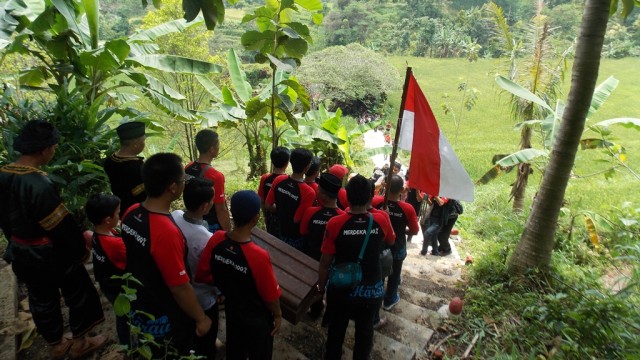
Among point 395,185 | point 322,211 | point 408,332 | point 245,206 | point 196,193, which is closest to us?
point 245,206

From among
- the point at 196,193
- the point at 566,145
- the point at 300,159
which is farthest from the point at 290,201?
the point at 566,145

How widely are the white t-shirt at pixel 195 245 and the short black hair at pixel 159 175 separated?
12.5 inches

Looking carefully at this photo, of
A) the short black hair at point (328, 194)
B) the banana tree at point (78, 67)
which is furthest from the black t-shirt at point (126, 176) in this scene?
the short black hair at point (328, 194)

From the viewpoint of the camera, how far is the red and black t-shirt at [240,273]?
2.20 m

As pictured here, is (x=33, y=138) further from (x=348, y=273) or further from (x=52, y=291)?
A: (x=348, y=273)

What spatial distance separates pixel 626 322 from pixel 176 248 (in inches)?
135

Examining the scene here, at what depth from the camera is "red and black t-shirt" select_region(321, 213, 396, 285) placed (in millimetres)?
2711

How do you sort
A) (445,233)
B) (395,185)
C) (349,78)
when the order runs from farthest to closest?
(349,78) → (445,233) → (395,185)

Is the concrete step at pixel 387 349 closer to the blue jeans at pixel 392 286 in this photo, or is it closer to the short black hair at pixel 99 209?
the blue jeans at pixel 392 286

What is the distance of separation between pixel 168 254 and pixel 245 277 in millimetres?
439

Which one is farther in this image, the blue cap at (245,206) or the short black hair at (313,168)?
the short black hair at (313,168)

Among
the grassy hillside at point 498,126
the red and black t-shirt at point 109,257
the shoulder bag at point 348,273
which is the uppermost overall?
the red and black t-shirt at point 109,257

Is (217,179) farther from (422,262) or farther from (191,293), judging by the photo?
(422,262)

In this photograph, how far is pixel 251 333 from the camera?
239 cm
